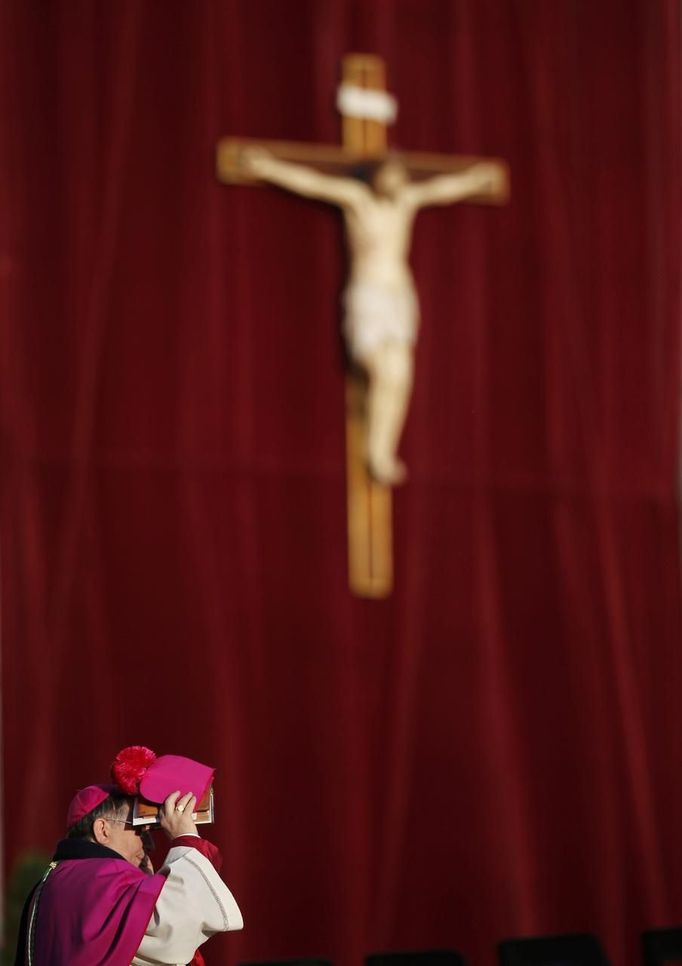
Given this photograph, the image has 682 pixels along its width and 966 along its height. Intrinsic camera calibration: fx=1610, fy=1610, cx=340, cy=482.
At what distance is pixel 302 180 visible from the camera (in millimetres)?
6238

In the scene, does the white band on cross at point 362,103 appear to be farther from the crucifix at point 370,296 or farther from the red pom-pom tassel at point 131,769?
the red pom-pom tassel at point 131,769

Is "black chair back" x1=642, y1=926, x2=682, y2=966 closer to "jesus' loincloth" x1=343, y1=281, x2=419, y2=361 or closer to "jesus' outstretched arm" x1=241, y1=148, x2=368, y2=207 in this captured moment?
"jesus' loincloth" x1=343, y1=281, x2=419, y2=361

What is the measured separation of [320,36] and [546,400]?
173cm

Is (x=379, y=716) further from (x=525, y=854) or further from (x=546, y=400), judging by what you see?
(x=546, y=400)

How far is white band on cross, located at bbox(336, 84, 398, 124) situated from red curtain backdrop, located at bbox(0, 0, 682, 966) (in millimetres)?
81

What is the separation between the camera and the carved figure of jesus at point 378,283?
626 cm

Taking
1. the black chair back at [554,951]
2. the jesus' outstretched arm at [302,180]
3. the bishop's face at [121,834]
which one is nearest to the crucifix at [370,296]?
the jesus' outstretched arm at [302,180]

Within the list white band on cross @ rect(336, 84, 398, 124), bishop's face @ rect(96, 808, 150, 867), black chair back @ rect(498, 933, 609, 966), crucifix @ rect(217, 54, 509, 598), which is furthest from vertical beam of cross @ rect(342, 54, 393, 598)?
bishop's face @ rect(96, 808, 150, 867)

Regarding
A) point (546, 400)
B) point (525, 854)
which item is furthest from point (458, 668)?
point (546, 400)

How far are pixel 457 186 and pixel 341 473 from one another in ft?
4.07

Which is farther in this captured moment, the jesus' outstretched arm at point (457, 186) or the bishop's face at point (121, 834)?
the jesus' outstretched arm at point (457, 186)

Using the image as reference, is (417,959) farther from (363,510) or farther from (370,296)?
(370,296)

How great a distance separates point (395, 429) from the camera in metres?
6.32

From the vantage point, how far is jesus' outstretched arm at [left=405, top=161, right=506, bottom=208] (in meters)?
6.37
